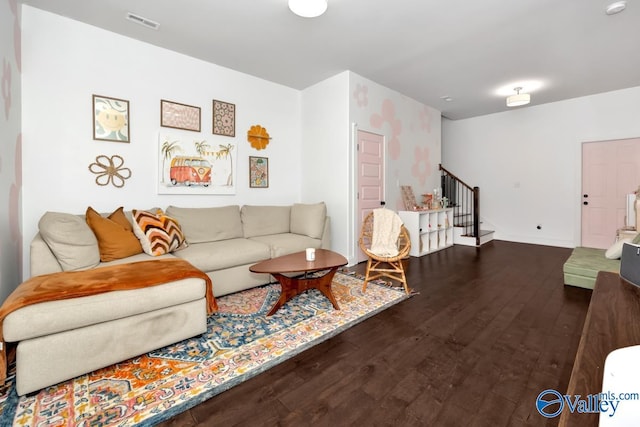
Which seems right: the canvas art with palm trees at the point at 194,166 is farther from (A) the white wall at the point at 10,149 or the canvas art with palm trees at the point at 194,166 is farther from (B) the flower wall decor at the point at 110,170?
(A) the white wall at the point at 10,149

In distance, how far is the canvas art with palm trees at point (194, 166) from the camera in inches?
140

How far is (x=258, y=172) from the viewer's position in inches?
176

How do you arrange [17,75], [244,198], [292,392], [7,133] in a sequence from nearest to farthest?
1. [292,392]
2. [7,133]
3. [17,75]
4. [244,198]

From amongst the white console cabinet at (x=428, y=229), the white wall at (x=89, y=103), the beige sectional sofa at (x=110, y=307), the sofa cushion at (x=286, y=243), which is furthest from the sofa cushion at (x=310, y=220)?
the white console cabinet at (x=428, y=229)

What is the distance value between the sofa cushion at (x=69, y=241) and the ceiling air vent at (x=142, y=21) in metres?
2.10

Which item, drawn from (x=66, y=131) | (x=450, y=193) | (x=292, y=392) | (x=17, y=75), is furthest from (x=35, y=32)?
(x=450, y=193)

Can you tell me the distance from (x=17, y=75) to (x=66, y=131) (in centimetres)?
56

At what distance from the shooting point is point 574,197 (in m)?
5.52

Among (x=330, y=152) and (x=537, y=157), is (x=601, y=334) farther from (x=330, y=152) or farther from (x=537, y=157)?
(x=537, y=157)

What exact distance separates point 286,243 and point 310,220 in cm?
58

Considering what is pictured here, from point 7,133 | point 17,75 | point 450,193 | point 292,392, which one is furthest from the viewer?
point 450,193

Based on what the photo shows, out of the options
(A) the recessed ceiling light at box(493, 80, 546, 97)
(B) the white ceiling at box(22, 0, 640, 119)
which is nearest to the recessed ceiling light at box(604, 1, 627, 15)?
(B) the white ceiling at box(22, 0, 640, 119)

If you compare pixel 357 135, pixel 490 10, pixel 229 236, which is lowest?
pixel 229 236

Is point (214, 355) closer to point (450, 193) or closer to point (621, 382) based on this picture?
point (621, 382)
